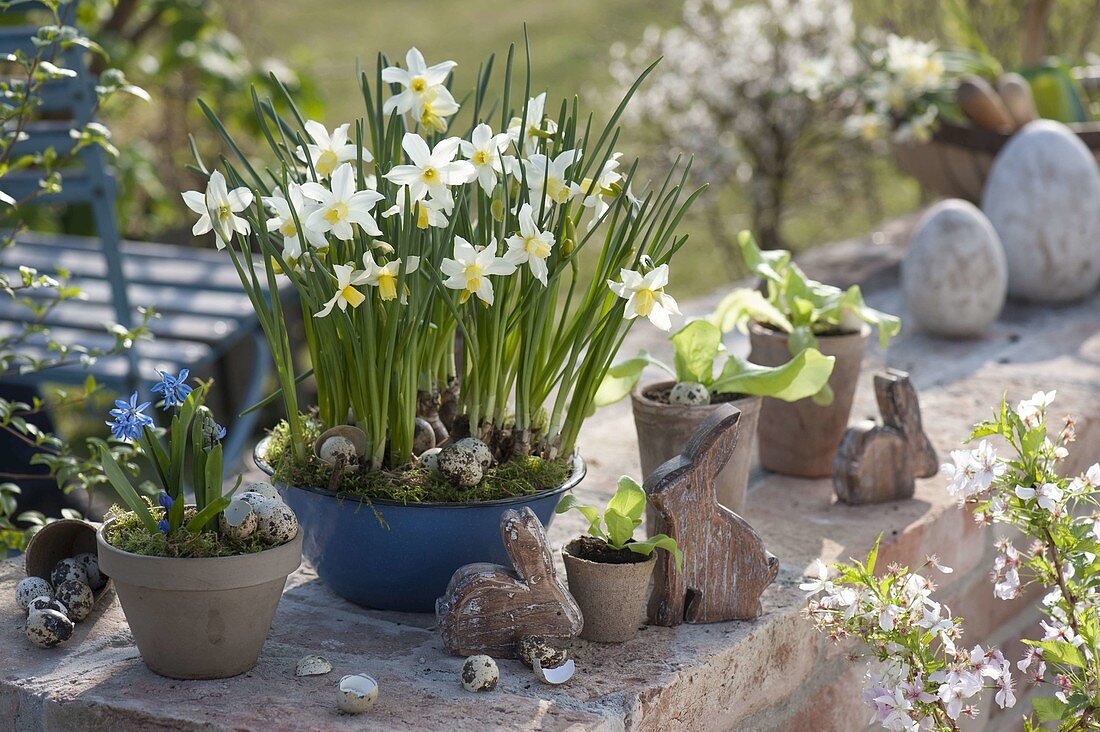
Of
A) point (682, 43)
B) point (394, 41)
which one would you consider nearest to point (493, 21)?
point (394, 41)

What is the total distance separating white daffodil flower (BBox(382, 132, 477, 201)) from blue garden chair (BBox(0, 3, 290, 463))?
1123 millimetres

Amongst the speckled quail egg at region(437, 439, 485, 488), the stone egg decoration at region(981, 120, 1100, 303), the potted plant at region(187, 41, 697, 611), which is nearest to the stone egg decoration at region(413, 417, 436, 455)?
the potted plant at region(187, 41, 697, 611)

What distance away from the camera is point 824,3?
194 inches

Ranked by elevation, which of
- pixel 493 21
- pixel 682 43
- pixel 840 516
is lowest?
pixel 840 516

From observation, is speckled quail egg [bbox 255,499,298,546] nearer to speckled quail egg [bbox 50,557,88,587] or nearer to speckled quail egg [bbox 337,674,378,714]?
speckled quail egg [bbox 337,674,378,714]

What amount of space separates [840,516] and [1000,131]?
6.33 feet

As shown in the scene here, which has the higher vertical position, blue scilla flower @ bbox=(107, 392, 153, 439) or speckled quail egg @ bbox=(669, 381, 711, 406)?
blue scilla flower @ bbox=(107, 392, 153, 439)

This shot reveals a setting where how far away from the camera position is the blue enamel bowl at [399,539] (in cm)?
137

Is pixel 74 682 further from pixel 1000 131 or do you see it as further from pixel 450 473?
pixel 1000 131

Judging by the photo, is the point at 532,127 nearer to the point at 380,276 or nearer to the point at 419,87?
the point at 419,87

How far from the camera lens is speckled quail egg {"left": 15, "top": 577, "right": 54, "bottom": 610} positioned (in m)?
1.40

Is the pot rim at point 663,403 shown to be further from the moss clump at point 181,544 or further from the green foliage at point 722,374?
the moss clump at point 181,544

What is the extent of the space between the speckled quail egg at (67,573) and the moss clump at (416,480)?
26cm

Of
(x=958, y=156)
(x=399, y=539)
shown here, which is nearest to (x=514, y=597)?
(x=399, y=539)
